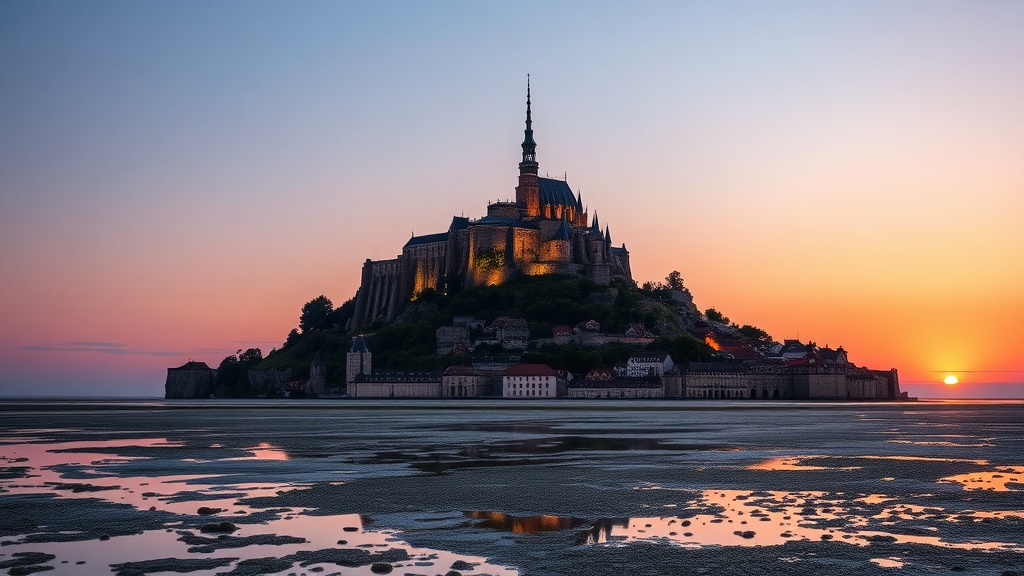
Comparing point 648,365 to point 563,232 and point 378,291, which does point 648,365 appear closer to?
point 563,232

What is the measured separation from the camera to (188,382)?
19175cm

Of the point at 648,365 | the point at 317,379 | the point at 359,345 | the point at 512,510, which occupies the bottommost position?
the point at 512,510

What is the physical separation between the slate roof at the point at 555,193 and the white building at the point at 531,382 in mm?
55049

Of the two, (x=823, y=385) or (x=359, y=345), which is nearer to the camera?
(x=823, y=385)

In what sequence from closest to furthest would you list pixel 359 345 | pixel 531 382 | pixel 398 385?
pixel 531 382
pixel 398 385
pixel 359 345

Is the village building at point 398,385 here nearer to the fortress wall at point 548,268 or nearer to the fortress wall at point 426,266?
the fortress wall at point 426,266

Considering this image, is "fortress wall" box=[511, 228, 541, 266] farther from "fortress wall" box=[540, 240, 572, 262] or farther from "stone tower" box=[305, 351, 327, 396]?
"stone tower" box=[305, 351, 327, 396]

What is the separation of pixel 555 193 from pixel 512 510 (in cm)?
17696

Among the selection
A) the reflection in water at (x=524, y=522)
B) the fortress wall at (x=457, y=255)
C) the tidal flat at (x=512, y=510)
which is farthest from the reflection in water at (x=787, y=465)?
the fortress wall at (x=457, y=255)

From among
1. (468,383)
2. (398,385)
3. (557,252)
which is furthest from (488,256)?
(398,385)

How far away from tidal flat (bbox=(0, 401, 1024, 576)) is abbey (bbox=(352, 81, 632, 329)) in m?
137

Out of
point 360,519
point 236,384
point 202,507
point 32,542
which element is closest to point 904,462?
point 360,519

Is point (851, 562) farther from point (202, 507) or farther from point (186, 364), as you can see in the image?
point (186, 364)

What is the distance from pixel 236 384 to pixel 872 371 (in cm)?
11682
